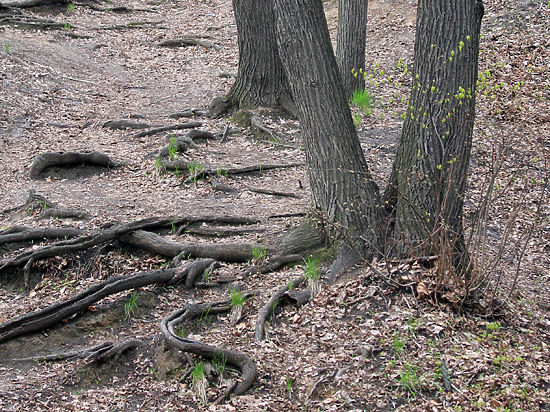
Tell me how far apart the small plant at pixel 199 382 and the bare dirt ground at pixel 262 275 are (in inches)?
3.3

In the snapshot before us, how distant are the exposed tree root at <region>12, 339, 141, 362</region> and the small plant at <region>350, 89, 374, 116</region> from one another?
6.82m

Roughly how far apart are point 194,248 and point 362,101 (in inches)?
208

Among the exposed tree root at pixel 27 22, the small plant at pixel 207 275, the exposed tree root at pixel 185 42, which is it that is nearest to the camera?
the small plant at pixel 207 275

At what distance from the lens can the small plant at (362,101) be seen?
1073 cm

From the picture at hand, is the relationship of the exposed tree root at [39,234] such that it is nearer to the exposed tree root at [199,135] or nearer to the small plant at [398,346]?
the exposed tree root at [199,135]

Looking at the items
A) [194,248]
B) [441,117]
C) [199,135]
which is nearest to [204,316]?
[194,248]

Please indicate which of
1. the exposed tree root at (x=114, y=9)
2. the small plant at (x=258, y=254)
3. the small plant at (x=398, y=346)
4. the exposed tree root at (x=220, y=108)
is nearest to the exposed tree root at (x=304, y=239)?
the small plant at (x=258, y=254)

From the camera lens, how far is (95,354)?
5.23m

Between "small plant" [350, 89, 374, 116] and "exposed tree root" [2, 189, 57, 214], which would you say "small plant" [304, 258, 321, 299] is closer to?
"exposed tree root" [2, 189, 57, 214]

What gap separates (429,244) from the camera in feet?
18.1

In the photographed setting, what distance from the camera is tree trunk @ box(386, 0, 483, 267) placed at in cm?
540

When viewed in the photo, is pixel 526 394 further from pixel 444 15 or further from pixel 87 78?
pixel 87 78

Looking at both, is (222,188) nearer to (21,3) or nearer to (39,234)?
(39,234)

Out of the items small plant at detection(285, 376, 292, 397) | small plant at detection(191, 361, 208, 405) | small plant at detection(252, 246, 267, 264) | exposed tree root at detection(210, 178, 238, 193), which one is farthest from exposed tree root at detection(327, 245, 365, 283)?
exposed tree root at detection(210, 178, 238, 193)
